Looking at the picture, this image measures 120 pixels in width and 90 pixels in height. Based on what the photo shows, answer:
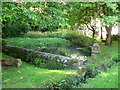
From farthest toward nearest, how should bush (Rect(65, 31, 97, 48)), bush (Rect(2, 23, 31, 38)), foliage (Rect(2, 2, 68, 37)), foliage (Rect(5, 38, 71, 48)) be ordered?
bush (Rect(2, 23, 31, 38)) < bush (Rect(65, 31, 97, 48)) < foliage (Rect(5, 38, 71, 48)) < foliage (Rect(2, 2, 68, 37))

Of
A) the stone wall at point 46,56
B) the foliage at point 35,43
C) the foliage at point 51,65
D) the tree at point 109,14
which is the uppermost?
the tree at point 109,14

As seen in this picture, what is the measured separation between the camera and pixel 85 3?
793 cm

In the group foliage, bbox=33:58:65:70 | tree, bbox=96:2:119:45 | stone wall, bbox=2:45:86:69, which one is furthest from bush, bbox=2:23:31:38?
foliage, bbox=33:58:65:70

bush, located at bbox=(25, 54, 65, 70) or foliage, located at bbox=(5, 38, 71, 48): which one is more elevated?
foliage, located at bbox=(5, 38, 71, 48)

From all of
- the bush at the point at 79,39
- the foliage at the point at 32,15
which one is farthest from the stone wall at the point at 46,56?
the bush at the point at 79,39

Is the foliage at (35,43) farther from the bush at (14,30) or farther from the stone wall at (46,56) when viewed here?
the bush at (14,30)

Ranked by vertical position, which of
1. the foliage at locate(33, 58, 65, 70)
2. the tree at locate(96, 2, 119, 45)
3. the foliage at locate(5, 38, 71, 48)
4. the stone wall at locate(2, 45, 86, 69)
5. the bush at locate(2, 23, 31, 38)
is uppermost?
the tree at locate(96, 2, 119, 45)

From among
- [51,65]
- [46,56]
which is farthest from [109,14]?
[51,65]

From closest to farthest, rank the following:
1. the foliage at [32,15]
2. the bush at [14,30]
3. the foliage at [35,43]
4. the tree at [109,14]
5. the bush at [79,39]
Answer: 1. the foliage at [32,15]
2. the tree at [109,14]
3. the foliage at [35,43]
4. the bush at [79,39]
5. the bush at [14,30]

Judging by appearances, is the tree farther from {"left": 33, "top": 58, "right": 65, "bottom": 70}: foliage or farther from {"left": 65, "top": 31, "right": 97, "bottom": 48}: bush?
{"left": 33, "top": 58, "right": 65, "bottom": 70}: foliage

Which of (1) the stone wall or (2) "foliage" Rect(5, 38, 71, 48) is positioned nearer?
(1) the stone wall

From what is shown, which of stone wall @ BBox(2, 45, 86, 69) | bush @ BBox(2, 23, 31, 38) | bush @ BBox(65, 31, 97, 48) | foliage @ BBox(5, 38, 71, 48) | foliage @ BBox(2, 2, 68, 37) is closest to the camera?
foliage @ BBox(2, 2, 68, 37)

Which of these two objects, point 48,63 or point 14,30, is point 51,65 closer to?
point 48,63

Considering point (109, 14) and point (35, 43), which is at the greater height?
point (109, 14)
